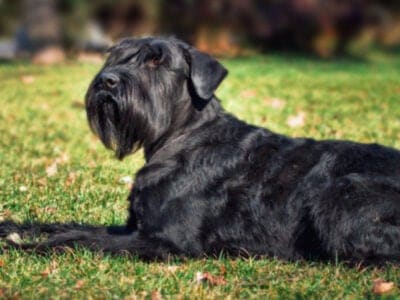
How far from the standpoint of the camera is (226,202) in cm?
557

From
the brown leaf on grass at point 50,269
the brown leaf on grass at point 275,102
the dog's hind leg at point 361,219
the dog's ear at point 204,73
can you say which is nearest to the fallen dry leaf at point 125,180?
the dog's ear at point 204,73

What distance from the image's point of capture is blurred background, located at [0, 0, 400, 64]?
3081cm

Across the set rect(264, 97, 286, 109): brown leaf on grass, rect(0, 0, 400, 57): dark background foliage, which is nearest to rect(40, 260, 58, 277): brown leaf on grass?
rect(264, 97, 286, 109): brown leaf on grass

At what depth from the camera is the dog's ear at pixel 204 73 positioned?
18.9 ft

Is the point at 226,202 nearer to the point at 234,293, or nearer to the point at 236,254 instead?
the point at 236,254

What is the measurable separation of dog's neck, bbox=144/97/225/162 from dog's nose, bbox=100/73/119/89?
547 mm

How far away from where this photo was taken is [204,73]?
579 centimetres

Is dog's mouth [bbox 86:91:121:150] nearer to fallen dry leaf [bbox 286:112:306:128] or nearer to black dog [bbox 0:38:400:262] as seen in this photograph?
black dog [bbox 0:38:400:262]

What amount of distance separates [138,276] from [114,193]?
8.67 ft

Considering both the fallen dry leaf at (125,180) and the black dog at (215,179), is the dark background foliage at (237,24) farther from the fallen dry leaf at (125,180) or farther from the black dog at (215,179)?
the black dog at (215,179)

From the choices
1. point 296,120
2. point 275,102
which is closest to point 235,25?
point 275,102

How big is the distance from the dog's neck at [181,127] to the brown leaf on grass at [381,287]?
1.77 m

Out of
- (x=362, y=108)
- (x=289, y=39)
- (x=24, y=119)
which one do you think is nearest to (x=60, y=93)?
(x=24, y=119)

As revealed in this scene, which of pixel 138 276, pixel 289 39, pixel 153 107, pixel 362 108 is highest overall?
pixel 153 107
